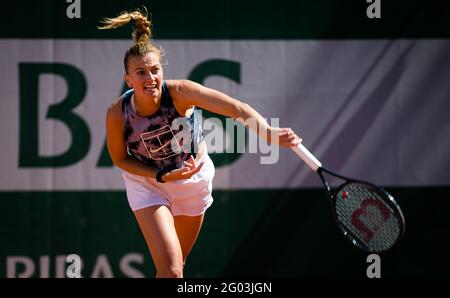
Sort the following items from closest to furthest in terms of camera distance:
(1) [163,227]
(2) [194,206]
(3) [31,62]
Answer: (1) [163,227] < (2) [194,206] < (3) [31,62]

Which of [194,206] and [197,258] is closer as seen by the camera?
[194,206]

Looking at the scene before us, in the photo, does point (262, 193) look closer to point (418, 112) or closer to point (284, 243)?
point (284, 243)

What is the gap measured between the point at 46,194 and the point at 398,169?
7.07 ft

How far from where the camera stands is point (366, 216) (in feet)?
13.0

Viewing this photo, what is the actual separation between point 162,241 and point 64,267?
1.60 metres

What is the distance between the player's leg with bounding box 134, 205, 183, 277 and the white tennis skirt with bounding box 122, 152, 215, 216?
0.25ft

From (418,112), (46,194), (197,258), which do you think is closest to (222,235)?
(197,258)

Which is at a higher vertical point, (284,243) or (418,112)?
(418,112)

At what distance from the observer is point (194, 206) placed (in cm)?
428

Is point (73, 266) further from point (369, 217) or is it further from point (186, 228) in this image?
point (369, 217)

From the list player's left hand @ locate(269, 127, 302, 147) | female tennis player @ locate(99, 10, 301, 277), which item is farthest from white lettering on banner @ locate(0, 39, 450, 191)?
player's left hand @ locate(269, 127, 302, 147)
